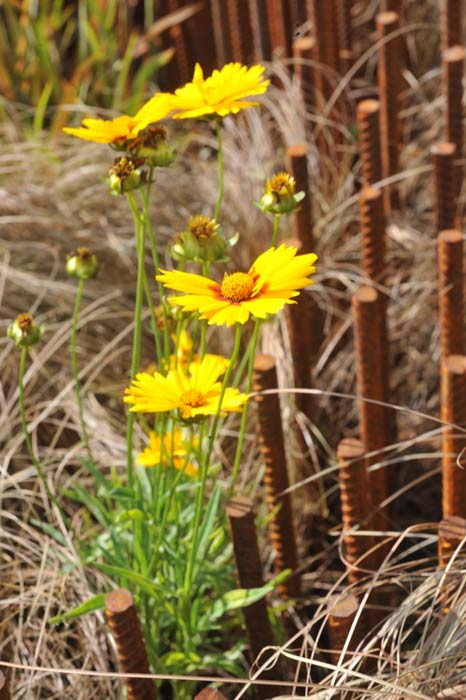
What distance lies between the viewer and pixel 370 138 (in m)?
1.80

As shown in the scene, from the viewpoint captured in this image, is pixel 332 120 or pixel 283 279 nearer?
pixel 283 279

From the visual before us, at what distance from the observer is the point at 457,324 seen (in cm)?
159

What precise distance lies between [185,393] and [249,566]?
0.29m

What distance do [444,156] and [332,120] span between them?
0.61 meters

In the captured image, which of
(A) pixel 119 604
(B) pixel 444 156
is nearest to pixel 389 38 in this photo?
(B) pixel 444 156

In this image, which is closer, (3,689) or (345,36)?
(3,689)

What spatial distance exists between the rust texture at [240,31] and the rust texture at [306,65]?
296 mm

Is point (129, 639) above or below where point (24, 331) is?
below

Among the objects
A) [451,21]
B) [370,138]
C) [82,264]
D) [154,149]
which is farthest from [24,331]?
[451,21]

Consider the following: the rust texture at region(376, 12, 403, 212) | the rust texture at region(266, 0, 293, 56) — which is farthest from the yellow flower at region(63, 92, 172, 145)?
the rust texture at region(266, 0, 293, 56)

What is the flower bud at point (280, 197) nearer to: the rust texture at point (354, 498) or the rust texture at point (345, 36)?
the rust texture at point (354, 498)

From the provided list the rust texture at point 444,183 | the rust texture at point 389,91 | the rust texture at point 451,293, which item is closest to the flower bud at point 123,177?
the rust texture at point 451,293

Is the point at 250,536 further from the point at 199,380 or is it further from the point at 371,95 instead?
the point at 371,95

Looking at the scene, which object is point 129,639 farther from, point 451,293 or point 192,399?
point 451,293
